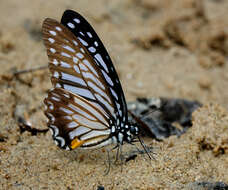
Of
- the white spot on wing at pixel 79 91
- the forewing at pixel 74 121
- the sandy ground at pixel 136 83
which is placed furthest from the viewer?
the white spot on wing at pixel 79 91

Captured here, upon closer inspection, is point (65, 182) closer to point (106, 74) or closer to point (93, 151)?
point (93, 151)

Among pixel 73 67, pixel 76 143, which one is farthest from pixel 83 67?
pixel 76 143

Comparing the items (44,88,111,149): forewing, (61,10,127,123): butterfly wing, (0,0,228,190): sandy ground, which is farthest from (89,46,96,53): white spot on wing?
(0,0,228,190): sandy ground

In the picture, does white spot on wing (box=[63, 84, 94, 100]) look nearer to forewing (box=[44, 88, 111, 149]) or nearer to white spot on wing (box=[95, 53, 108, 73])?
forewing (box=[44, 88, 111, 149])

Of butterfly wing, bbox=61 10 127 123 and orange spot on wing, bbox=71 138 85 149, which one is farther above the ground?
butterfly wing, bbox=61 10 127 123

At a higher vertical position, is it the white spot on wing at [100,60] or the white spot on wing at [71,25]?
the white spot on wing at [71,25]

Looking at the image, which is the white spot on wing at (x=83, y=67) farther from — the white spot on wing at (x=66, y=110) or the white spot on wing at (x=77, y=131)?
the white spot on wing at (x=77, y=131)

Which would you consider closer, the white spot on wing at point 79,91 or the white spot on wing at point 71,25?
the white spot on wing at point 71,25

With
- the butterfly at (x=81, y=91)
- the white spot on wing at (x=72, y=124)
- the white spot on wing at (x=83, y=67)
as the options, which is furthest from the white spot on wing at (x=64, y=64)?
the white spot on wing at (x=72, y=124)
